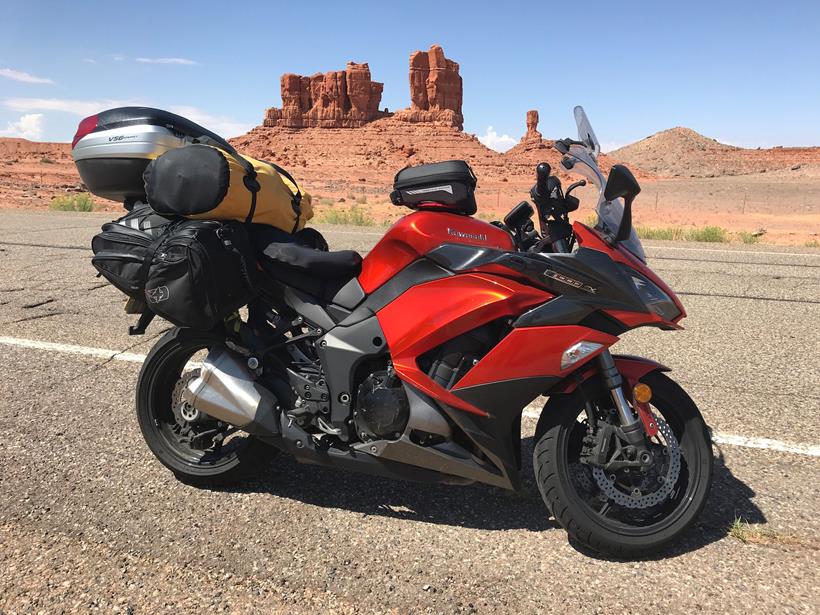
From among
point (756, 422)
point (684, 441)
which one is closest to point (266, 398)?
point (684, 441)

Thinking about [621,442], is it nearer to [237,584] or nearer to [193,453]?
[237,584]

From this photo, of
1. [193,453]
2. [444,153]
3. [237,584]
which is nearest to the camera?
[237,584]

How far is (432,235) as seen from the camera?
263 cm

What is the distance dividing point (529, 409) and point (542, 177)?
2.04 metres

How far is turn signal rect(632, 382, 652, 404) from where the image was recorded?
264 centimetres

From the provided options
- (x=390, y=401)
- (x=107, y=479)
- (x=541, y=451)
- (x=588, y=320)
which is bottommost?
(x=107, y=479)

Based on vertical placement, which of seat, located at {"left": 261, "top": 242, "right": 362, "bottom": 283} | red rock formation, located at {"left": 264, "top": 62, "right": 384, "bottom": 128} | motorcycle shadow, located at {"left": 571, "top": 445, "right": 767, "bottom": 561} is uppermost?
red rock formation, located at {"left": 264, "top": 62, "right": 384, "bottom": 128}

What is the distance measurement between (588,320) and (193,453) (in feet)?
6.76

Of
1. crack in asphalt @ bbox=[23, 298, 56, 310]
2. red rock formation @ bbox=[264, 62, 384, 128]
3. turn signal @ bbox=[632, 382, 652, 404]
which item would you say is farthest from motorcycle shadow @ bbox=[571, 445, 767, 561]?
red rock formation @ bbox=[264, 62, 384, 128]

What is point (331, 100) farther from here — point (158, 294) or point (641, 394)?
point (641, 394)

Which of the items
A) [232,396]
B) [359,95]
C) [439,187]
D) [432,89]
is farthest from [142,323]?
[359,95]

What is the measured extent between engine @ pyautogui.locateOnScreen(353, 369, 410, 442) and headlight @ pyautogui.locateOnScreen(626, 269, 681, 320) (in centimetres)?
105

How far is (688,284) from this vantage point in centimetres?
822

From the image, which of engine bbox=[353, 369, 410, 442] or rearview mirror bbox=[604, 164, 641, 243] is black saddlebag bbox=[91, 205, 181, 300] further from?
rearview mirror bbox=[604, 164, 641, 243]
